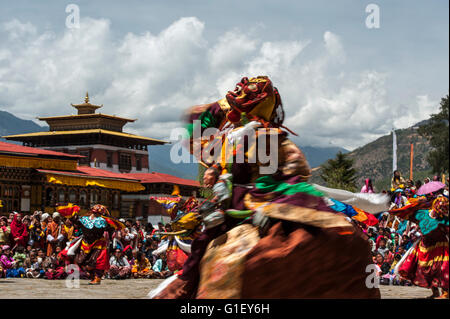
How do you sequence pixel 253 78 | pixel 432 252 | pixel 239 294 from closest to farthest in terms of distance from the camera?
1. pixel 239 294
2. pixel 253 78
3. pixel 432 252

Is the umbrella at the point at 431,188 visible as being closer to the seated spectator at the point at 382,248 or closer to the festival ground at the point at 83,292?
the festival ground at the point at 83,292

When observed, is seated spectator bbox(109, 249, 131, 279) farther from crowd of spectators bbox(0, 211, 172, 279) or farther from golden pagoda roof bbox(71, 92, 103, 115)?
golden pagoda roof bbox(71, 92, 103, 115)

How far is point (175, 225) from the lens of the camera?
20.4 ft

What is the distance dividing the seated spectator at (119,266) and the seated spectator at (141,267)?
437 millimetres

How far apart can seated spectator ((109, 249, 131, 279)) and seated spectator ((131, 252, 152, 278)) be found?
0.44 meters

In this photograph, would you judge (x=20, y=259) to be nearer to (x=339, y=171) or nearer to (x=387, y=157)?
(x=339, y=171)

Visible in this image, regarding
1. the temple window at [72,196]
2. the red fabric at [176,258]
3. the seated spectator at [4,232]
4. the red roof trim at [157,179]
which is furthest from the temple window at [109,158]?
the red fabric at [176,258]

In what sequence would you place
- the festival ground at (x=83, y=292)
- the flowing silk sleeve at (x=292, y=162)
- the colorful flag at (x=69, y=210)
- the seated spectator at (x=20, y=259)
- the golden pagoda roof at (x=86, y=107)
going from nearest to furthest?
the flowing silk sleeve at (x=292, y=162), the festival ground at (x=83, y=292), the colorful flag at (x=69, y=210), the seated spectator at (x=20, y=259), the golden pagoda roof at (x=86, y=107)

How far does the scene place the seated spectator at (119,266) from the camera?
1753 cm

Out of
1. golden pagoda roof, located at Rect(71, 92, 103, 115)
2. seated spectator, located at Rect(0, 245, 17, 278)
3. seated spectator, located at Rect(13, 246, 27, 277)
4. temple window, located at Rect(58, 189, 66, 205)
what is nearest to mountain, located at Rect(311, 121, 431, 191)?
golden pagoda roof, located at Rect(71, 92, 103, 115)

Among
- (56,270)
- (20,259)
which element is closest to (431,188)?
(56,270)
